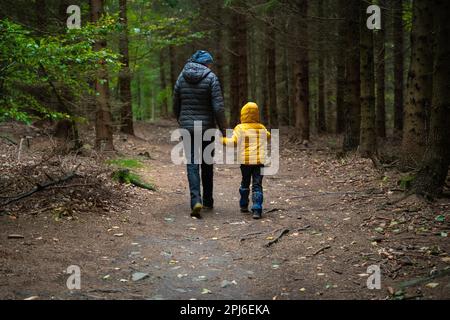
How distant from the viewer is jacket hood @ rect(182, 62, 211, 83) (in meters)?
7.70

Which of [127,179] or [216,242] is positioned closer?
[216,242]

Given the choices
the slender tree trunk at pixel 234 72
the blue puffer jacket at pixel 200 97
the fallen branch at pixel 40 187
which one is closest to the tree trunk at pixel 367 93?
the blue puffer jacket at pixel 200 97

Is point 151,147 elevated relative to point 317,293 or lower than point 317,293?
elevated

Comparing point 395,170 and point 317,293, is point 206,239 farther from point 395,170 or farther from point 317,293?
point 395,170

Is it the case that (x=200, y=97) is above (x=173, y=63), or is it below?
below

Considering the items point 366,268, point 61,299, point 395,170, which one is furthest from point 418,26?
point 61,299

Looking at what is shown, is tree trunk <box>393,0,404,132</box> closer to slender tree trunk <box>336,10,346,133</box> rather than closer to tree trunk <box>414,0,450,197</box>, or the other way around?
slender tree trunk <box>336,10,346,133</box>

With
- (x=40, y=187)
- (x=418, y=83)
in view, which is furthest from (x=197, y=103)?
(x=418, y=83)

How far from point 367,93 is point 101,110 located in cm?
708

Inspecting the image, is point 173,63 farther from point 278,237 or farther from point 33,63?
point 278,237

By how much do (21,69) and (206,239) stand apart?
3.52 m

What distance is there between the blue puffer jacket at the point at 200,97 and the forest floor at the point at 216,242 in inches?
65.3

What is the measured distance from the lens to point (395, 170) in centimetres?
980

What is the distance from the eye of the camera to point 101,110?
12359mm
